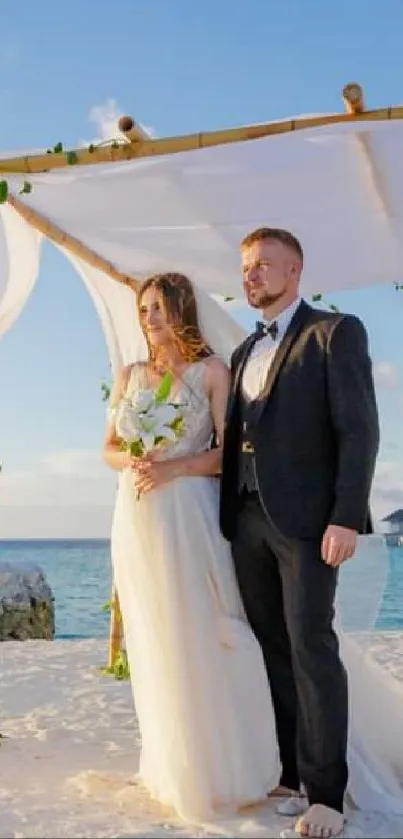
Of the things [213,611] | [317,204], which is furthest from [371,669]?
[317,204]

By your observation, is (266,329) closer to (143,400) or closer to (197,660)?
(143,400)

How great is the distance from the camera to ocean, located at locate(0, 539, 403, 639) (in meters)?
4.88

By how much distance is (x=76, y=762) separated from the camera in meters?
4.36

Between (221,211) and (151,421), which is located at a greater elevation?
(221,211)

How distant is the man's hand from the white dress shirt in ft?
1.61

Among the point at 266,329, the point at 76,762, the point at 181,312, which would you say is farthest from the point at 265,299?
the point at 76,762

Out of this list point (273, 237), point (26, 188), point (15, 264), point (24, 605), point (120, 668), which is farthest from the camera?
point (24, 605)

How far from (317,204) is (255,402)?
121 centimetres

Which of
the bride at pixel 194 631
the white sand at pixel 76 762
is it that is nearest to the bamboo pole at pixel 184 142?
the bride at pixel 194 631

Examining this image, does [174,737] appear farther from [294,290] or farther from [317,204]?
[317,204]

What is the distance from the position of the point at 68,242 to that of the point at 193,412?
1473 mm

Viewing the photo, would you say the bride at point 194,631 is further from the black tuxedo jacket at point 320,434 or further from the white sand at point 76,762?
the black tuxedo jacket at point 320,434

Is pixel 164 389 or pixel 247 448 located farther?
pixel 164 389

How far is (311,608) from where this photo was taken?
3.27 m
